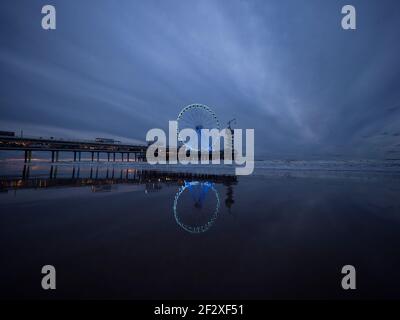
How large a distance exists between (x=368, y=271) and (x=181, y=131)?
2152 inches

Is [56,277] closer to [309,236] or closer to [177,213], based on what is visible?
[177,213]

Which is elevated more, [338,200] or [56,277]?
[338,200]

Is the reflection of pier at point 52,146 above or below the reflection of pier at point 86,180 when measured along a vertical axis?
above

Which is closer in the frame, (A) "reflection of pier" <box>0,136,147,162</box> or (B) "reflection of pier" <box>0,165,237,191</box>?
(B) "reflection of pier" <box>0,165,237,191</box>

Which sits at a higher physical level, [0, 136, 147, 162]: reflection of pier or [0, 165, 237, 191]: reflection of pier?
[0, 136, 147, 162]: reflection of pier

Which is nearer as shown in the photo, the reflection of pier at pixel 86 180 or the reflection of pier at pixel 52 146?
the reflection of pier at pixel 86 180

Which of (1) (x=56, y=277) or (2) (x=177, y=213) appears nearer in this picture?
(1) (x=56, y=277)

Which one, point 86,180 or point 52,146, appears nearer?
point 86,180

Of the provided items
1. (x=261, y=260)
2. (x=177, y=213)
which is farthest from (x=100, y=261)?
(x=177, y=213)

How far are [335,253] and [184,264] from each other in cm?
347
